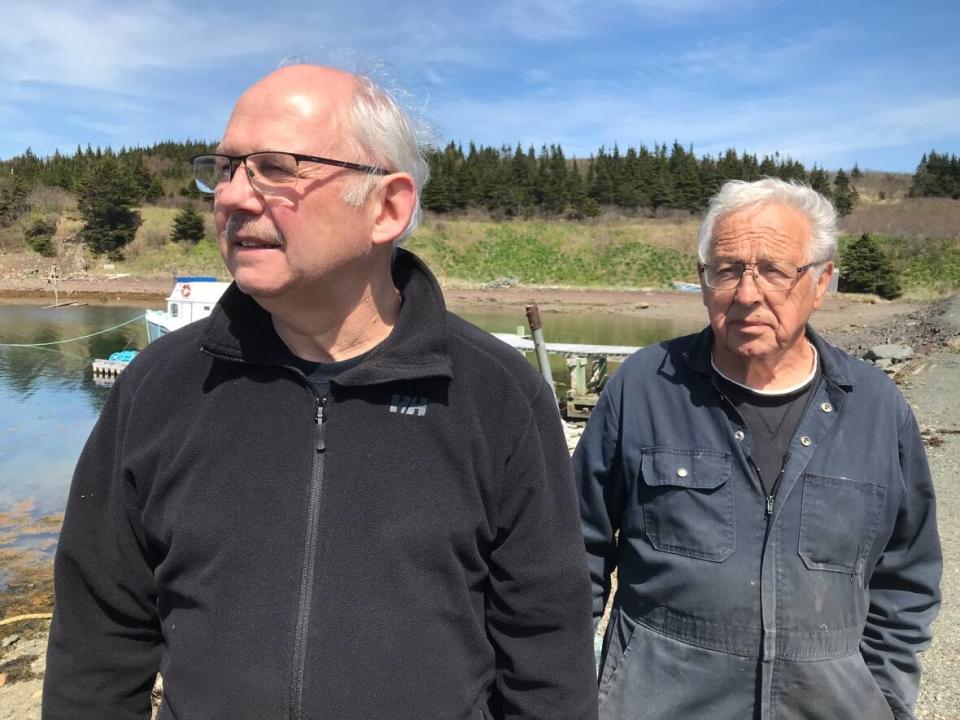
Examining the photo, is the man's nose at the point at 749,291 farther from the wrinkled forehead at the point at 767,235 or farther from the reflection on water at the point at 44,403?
the reflection on water at the point at 44,403

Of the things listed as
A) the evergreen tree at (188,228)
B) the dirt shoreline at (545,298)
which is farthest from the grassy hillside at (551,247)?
the dirt shoreline at (545,298)

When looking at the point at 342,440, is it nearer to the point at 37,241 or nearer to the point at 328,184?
the point at 328,184

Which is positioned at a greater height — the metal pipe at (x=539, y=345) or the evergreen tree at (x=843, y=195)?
the evergreen tree at (x=843, y=195)

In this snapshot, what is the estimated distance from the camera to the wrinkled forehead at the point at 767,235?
7.38 ft

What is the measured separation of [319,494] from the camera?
1477 millimetres

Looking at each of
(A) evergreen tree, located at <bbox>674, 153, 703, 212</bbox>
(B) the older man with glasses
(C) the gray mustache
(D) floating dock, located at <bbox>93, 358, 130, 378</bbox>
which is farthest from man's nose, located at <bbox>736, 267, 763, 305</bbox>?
(A) evergreen tree, located at <bbox>674, 153, 703, 212</bbox>

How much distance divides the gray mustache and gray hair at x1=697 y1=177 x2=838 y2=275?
1449 mm

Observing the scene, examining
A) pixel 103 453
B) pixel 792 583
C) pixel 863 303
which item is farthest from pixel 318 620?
pixel 863 303

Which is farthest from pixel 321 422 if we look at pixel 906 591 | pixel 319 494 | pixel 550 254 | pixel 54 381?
pixel 550 254

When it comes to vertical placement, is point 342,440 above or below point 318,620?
above

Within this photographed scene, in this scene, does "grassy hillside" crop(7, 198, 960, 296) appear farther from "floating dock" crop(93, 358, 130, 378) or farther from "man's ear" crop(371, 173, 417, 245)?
"man's ear" crop(371, 173, 417, 245)

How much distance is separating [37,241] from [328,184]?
191 ft

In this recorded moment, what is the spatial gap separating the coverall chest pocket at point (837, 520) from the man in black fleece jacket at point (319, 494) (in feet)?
2.66

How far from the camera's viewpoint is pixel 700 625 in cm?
210
